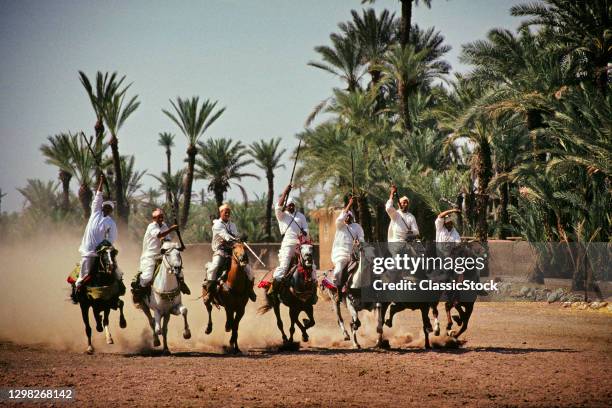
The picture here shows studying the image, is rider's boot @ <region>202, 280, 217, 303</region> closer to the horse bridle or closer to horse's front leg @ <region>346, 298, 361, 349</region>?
the horse bridle

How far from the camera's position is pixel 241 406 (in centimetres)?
1078

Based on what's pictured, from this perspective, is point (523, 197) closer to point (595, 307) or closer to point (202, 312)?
point (595, 307)

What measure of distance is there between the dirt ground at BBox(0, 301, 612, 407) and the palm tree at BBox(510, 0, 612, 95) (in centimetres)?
1294

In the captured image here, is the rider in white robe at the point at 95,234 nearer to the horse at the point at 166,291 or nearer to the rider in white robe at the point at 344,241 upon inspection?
the horse at the point at 166,291

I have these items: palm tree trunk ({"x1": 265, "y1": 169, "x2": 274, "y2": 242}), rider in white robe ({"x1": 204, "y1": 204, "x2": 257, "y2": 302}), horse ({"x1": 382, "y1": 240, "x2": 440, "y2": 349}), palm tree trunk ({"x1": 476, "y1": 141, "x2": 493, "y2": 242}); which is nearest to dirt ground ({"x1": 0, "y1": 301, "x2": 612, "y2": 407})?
horse ({"x1": 382, "y1": 240, "x2": 440, "y2": 349})

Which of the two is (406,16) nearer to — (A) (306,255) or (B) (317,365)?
(A) (306,255)

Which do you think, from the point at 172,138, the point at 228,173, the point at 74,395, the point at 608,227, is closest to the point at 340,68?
the point at 228,173

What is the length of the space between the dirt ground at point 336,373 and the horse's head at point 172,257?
1.69 m

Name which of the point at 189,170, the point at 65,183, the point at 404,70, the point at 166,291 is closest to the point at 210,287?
the point at 166,291

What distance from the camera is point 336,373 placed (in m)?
13.6

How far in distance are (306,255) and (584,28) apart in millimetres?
17420

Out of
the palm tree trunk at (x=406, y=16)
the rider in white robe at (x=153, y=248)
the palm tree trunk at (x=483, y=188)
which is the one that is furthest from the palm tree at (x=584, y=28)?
the rider in white robe at (x=153, y=248)

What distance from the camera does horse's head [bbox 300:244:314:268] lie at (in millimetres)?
16297

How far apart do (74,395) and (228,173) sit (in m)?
45.5
